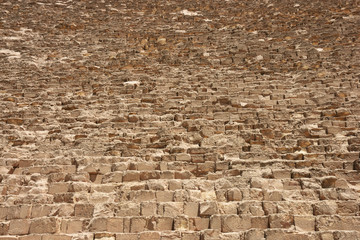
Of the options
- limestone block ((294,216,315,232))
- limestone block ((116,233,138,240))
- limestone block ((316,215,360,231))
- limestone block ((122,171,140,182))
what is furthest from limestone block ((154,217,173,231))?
limestone block ((316,215,360,231))

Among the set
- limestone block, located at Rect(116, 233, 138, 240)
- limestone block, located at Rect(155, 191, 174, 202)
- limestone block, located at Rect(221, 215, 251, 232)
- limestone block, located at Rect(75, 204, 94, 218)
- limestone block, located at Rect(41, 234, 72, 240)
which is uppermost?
limestone block, located at Rect(155, 191, 174, 202)

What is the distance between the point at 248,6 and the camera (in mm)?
8508

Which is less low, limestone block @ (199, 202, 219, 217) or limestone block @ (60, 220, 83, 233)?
limestone block @ (199, 202, 219, 217)

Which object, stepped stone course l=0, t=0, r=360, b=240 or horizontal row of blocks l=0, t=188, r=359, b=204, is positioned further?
horizontal row of blocks l=0, t=188, r=359, b=204

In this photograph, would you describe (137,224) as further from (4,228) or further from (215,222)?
(4,228)

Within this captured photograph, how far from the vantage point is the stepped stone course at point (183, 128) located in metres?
3.24

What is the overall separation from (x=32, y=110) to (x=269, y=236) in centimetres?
363

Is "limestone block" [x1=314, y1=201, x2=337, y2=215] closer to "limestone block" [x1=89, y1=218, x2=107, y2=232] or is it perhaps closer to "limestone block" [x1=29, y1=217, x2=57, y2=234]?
"limestone block" [x1=89, y1=218, x2=107, y2=232]

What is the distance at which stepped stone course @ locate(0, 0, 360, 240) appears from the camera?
10.6ft

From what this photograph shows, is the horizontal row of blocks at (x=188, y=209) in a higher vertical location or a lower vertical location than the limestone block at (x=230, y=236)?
higher

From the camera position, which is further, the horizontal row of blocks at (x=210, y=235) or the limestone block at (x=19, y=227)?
the limestone block at (x=19, y=227)

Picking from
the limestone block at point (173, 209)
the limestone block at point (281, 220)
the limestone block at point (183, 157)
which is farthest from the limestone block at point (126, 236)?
the limestone block at point (281, 220)

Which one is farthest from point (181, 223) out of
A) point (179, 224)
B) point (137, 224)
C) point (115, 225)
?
point (115, 225)

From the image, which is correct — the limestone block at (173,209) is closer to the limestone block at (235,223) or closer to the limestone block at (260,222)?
the limestone block at (235,223)
